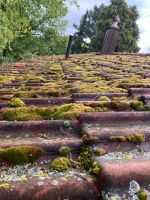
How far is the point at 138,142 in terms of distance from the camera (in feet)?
5.50

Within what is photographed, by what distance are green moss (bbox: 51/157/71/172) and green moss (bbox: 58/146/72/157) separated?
54 mm

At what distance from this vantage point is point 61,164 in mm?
1477

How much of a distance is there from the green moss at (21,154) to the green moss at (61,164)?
10cm

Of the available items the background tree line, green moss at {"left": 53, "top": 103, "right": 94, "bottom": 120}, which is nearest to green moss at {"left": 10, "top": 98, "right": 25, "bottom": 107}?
green moss at {"left": 53, "top": 103, "right": 94, "bottom": 120}

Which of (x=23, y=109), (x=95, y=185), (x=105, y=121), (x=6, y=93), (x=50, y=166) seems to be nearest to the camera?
(x=95, y=185)

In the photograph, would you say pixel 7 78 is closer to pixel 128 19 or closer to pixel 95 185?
pixel 95 185

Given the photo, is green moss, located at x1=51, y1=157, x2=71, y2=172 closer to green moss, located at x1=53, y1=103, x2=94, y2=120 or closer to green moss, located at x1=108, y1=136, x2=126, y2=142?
green moss, located at x1=108, y1=136, x2=126, y2=142

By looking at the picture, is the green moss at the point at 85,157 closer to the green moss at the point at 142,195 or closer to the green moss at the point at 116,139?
the green moss at the point at 116,139

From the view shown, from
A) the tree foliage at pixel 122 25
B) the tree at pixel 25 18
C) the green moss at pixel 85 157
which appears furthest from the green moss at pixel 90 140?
the tree foliage at pixel 122 25

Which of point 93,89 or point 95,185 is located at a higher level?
point 93,89

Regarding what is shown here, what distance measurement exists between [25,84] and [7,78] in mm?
656

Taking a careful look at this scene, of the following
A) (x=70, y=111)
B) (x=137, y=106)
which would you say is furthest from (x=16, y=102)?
(x=137, y=106)

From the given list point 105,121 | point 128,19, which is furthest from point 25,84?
point 128,19

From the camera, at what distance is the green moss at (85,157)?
1.48 metres
